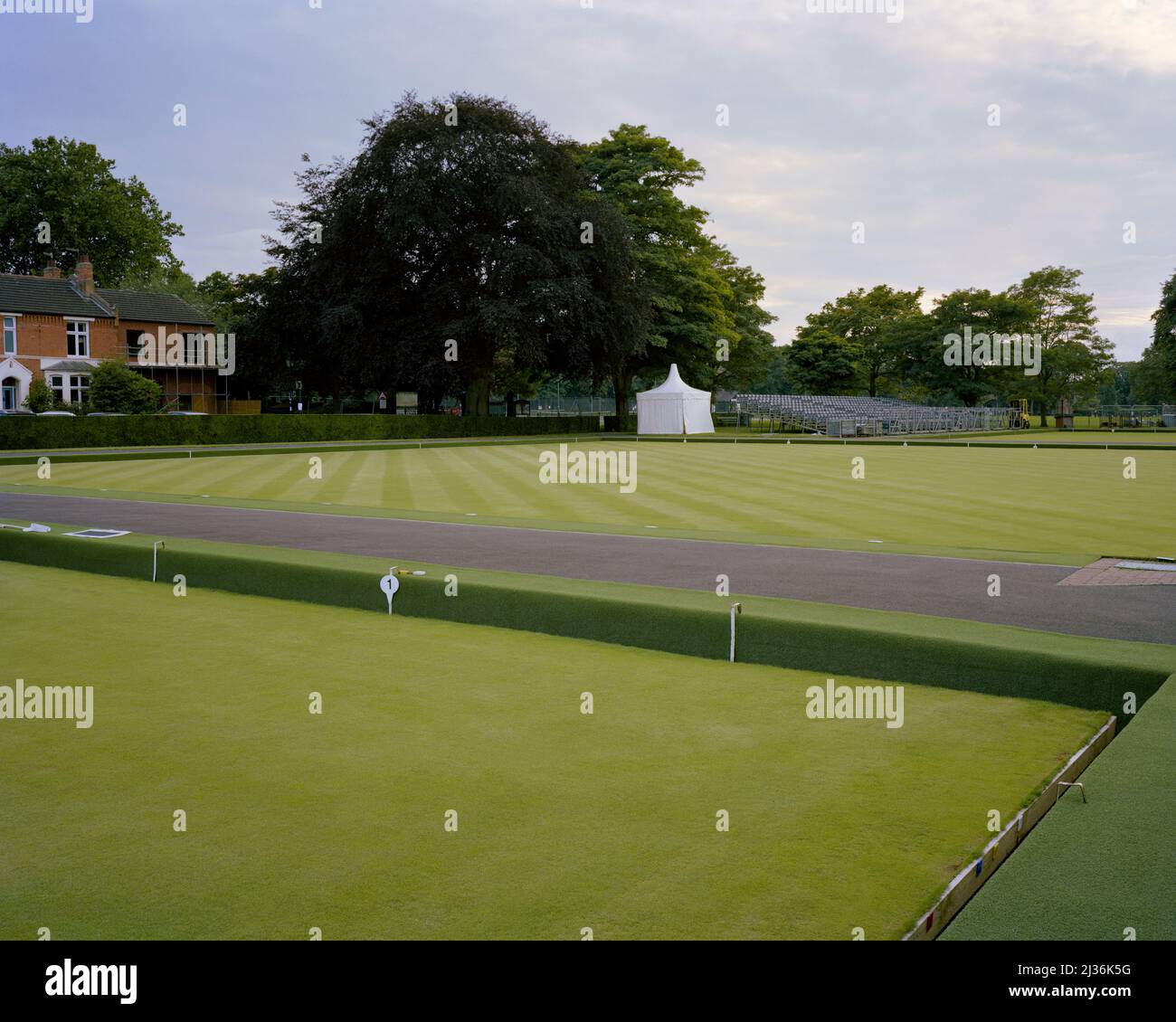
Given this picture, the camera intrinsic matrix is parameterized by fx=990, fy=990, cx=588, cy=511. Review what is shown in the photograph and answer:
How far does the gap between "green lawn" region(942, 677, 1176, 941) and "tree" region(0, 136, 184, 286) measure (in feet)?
236

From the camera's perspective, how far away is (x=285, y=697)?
5.96 meters

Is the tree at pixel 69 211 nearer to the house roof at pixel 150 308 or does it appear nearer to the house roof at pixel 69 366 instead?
the house roof at pixel 150 308

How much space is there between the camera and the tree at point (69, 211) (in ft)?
215

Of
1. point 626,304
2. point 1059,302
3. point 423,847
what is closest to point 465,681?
point 423,847

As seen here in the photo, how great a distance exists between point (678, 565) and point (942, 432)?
51583mm

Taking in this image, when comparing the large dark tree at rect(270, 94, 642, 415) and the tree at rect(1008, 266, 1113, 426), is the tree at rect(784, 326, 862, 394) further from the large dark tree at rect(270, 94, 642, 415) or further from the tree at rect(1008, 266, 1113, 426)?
the large dark tree at rect(270, 94, 642, 415)

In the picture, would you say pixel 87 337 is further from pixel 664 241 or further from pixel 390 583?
pixel 390 583

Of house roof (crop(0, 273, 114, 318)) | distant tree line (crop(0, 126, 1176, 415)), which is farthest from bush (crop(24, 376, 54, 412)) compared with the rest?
house roof (crop(0, 273, 114, 318))

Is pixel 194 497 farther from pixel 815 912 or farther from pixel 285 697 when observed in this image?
pixel 815 912

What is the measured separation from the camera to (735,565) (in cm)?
969

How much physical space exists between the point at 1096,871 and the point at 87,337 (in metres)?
57.8

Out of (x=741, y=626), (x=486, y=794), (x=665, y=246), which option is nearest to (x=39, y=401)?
(x=665, y=246)

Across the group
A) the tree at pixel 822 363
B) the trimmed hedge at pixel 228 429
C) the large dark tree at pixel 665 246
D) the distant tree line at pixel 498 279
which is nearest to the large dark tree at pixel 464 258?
the distant tree line at pixel 498 279

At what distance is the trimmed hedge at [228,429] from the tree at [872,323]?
35071mm
